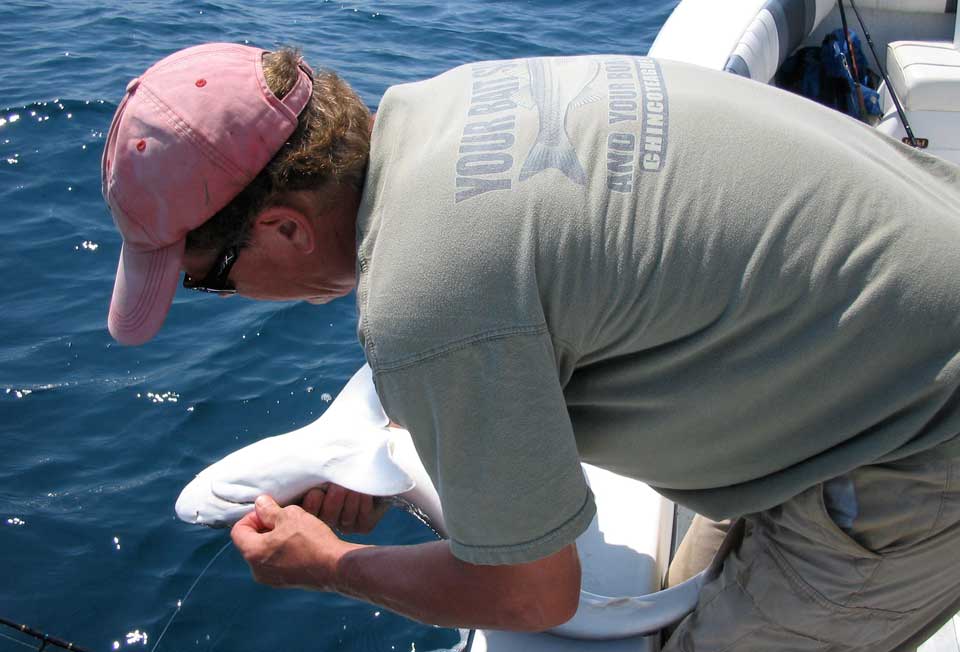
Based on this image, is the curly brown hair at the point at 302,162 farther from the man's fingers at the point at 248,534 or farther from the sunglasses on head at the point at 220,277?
the man's fingers at the point at 248,534

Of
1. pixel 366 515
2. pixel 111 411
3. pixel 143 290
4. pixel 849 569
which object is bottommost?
pixel 111 411

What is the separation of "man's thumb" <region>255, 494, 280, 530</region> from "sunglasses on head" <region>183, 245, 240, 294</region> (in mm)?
476

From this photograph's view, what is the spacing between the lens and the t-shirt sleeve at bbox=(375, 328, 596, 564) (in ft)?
4.36

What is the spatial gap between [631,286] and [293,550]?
875mm

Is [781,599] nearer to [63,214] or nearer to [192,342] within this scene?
[192,342]

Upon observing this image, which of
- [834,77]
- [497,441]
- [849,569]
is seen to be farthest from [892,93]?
[497,441]

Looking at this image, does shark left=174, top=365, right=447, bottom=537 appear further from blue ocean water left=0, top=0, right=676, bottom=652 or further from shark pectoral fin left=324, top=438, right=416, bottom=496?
blue ocean water left=0, top=0, right=676, bottom=652

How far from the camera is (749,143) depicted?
1.39m

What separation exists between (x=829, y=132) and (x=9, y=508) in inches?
123

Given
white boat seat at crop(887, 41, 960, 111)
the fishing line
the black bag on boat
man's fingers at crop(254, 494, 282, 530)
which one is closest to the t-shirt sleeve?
man's fingers at crop(254, 494, 282, 530)

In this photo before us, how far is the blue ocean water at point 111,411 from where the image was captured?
312cm

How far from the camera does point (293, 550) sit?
5.99 ft

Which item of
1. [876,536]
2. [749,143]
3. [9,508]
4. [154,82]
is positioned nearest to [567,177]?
[749,143]

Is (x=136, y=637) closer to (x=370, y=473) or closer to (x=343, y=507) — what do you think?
(x=343, y=507)
